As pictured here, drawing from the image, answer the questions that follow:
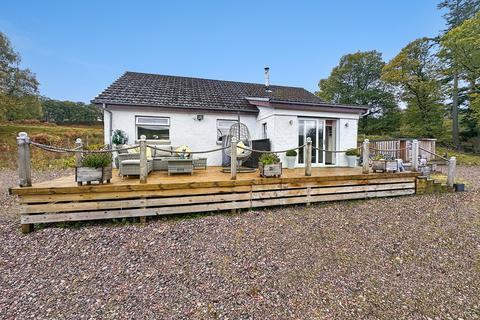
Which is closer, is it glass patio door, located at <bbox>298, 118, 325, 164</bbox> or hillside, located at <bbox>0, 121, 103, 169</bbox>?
glass patio door, located at <bbox>298, 118, 325, 164</bbox>

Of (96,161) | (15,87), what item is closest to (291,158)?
(96,161)

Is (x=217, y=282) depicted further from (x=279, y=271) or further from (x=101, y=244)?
(x=101, y=244)

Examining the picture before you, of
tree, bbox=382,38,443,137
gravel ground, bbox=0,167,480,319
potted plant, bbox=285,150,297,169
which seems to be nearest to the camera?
gravel ground, bbox=0,167,480,319

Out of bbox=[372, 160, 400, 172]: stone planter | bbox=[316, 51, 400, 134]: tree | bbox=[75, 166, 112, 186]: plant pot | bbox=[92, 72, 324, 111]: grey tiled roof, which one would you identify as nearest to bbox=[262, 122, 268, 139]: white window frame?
bbox=[92, 72, 324, 111]: grey tiled roof

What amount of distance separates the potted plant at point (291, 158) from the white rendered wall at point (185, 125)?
265 centimetres

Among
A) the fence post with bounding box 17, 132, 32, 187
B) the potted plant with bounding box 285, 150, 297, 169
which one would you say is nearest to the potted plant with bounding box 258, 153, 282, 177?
the potted plant with bounding box 285, 150, 297, 169

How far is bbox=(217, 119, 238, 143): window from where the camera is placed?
903cm

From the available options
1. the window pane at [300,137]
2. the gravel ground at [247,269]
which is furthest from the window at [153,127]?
the window pane at [300,137]

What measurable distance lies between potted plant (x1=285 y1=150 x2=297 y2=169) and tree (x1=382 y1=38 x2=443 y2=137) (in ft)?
65.5

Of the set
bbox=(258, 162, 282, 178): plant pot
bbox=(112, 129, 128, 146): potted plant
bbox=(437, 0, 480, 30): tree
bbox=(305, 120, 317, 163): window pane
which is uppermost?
bbox=(437, 0, 480, 30): tree

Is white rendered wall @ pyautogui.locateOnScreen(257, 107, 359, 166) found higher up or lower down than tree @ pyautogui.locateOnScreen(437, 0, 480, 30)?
lower down

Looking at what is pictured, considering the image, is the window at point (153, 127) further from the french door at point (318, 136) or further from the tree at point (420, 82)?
the tree at point (420, 82)

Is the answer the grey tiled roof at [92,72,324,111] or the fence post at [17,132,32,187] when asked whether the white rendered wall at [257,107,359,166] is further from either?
the fence post at [17,132,32,187]

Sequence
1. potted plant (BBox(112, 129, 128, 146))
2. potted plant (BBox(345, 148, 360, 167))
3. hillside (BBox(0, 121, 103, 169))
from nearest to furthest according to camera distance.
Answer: potted plant (BBox(112, 129, 128, 146))
potted plant (BBox(345, 148, 360, 167))
hillside (BBox(0, 121, 103, 169))
